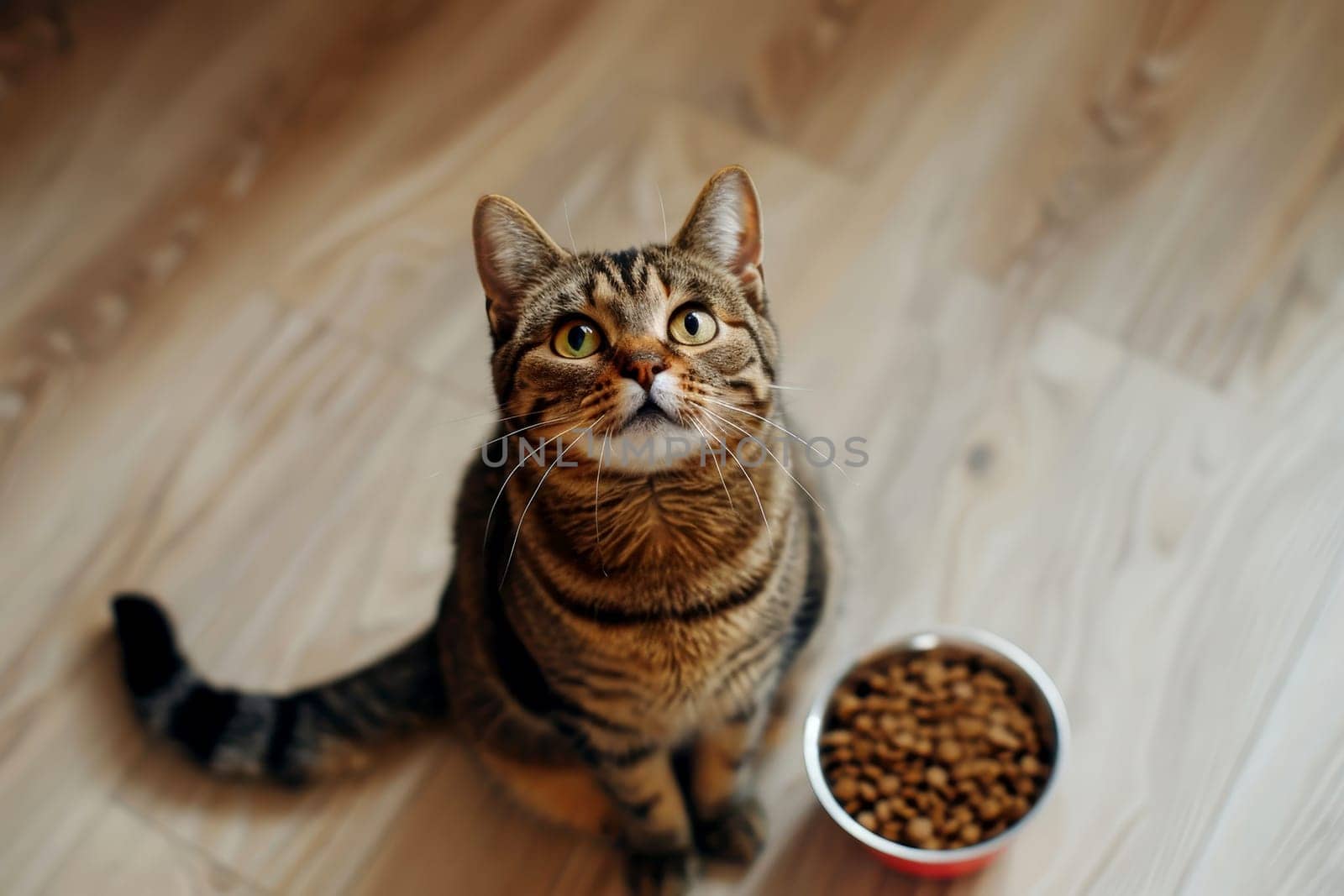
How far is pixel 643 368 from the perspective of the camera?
3.27ft

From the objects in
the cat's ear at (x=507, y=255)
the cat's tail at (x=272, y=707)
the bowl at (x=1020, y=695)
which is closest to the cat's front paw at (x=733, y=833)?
the bowl at (x=1020, y=695)

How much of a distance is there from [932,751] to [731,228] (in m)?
0.65

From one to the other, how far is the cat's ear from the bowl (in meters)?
0.58

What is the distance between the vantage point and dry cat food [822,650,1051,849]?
4.26 feet

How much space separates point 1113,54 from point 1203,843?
3.98 feet

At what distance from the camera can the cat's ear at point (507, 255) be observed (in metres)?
1.05

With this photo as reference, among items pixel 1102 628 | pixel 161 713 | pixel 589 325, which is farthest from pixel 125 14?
pixel 1102 628

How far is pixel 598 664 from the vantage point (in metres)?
1.14

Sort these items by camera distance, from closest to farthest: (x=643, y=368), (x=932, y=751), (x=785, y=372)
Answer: (x=643, y=368)
(x=932, y=751)
(x=785, y=372)

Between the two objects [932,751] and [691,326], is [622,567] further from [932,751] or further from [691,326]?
[932,751]

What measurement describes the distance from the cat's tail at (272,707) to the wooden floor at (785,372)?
0.08 meters

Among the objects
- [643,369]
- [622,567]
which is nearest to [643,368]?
[643,369]

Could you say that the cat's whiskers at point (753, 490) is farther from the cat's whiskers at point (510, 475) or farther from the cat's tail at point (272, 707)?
the cat's tail at point (272, 707)

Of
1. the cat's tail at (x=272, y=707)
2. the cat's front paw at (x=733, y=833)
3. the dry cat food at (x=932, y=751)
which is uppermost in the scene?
the dry cat food at (x=932, y=751)
